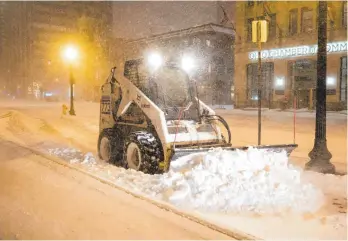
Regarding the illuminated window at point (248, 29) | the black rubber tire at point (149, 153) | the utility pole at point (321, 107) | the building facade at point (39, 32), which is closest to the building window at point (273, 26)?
the illuminated window at point (248, 29)

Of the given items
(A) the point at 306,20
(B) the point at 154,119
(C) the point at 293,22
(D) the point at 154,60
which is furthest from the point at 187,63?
Answer: (C) the point at 293,22

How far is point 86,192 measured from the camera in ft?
22.6

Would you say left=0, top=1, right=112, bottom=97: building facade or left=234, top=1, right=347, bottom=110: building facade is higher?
left=0, top=1, right=112, bottom=97: building facade

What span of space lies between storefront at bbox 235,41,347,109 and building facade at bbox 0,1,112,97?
63410 mm

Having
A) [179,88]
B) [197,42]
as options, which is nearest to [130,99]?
[179,88]

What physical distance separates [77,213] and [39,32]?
10029 cm

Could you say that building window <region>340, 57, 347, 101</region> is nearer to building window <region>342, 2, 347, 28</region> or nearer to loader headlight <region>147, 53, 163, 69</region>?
building window <region>342, 2, 347, 28</region>

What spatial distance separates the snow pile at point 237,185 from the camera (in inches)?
258

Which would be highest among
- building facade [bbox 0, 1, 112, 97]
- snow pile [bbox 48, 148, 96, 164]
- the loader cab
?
building facade [bbox 0, 1, 112, 97]

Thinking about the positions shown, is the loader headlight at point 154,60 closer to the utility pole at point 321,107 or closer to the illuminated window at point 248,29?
the utility pole at point 321,107

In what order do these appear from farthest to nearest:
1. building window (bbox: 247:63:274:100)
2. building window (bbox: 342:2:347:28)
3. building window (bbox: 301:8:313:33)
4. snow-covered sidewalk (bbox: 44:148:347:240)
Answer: building window (bbox: 247:63:274:100) < building window (bbox: 301:8:313:33) < building window (bbox: 342:2:347:28) < snow-covered sidewalk (bbox: 44:148:347:240)

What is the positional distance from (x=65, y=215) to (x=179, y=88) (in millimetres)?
4914

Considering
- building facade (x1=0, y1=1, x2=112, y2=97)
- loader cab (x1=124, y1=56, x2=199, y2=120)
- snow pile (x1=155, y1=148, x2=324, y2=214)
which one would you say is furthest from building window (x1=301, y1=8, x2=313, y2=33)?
building facade (x1=0, y1=1, x2=112, y2=97)

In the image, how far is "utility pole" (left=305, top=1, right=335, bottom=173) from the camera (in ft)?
30.0
